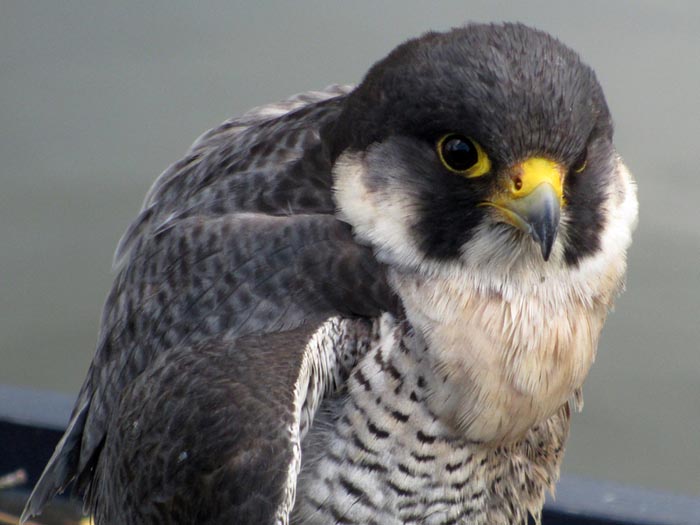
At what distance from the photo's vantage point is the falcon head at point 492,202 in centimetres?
168

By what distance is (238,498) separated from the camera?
1644mm

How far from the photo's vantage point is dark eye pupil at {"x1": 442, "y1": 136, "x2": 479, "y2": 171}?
5.62 feet

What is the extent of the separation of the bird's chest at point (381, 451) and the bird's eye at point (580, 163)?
40cm

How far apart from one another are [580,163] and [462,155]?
0.20 meters

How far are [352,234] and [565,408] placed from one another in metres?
0.69

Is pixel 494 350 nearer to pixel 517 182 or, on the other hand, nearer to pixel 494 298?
pixel 494 298

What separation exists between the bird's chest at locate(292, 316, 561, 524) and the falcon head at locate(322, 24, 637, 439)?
61mm

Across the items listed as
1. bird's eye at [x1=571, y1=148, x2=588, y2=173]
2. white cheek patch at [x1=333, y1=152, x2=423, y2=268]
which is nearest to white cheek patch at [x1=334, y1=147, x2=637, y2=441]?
white cheek patch at [x1=333, y1=152, x2=423, y2=268]

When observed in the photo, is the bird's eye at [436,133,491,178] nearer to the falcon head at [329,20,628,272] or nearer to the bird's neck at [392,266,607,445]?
the falcon head at [329,20,628,272]

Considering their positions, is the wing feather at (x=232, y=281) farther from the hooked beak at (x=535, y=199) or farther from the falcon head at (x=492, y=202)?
the hooked beak at (x=535, y=199)

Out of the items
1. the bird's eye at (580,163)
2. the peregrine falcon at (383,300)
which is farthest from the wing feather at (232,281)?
the bird's eye at (580,163)

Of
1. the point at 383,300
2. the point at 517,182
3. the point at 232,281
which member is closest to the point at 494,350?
the point at 383,300

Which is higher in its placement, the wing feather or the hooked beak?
the hooked beak

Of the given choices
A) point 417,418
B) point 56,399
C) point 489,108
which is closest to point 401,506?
point 417,418
